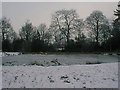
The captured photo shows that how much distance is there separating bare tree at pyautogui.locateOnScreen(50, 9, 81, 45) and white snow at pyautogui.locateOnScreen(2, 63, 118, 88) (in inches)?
1439

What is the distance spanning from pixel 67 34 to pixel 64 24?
128 inches

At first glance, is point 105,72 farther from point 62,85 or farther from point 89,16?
point 89,16

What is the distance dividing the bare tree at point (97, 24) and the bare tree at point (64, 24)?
4064 mm

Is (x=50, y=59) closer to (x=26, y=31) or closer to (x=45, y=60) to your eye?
(x=45, y=60)

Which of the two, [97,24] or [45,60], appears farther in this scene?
[97,24]

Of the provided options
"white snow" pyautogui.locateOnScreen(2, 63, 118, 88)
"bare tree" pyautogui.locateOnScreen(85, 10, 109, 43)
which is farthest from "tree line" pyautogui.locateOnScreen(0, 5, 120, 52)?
"white snow" pyautogui.locateOnScreen(2, 63, 118, 88)

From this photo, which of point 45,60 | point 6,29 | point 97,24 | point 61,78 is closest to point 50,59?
point 45,60

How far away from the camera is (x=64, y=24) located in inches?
1873

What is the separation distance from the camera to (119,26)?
1598 inches

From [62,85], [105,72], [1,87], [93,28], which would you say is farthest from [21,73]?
[93,28]

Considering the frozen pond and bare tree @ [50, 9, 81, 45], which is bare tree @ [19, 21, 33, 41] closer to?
bare tree @ [50, 9, 81, 45]

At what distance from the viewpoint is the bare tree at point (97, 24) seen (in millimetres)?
44713

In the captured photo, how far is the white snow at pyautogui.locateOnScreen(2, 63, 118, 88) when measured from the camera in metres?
7.50

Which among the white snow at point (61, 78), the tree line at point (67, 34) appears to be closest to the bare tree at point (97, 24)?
the tree line at point (67, 34)
